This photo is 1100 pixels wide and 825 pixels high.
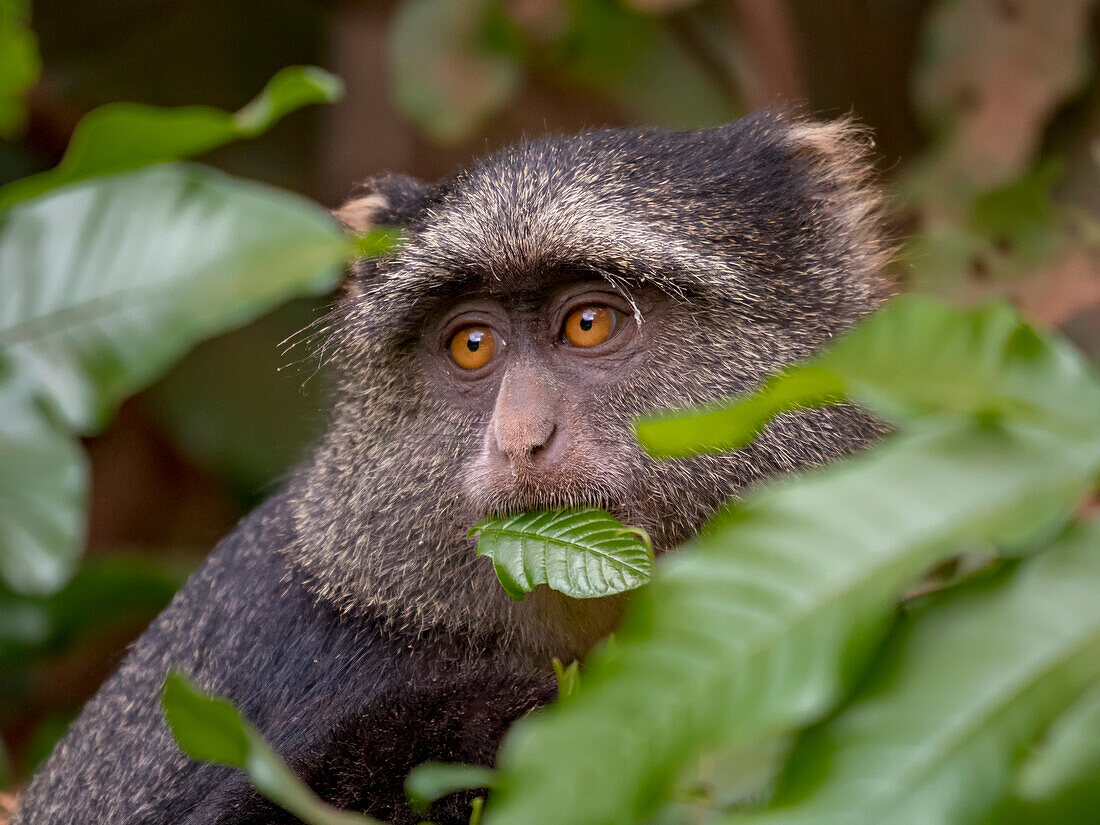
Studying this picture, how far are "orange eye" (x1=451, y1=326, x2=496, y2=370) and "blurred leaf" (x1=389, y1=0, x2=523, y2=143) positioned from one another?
3447mm

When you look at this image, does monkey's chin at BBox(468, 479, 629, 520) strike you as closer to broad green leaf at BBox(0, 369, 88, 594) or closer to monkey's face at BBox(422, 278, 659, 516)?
monkey's face at BBox(422, 278, 659, 516)

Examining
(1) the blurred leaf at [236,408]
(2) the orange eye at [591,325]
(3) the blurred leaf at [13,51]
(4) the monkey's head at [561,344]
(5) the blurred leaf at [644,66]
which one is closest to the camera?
(3) the blurred leaf at [13,51]

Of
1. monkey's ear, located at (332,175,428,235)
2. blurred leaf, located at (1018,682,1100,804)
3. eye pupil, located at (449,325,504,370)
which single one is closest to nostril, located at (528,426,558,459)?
eye pupil, located at (449,325,504,370)

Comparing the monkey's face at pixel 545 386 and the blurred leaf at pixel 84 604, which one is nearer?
the monkey's face at pixel 545 386

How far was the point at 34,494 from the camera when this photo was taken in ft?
4.90

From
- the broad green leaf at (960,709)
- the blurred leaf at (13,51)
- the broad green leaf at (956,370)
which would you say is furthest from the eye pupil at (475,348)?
the broad green leaf at (960,709)

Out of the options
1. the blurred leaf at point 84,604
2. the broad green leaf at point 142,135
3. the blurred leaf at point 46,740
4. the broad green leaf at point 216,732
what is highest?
the broad green leaf at point 142,135

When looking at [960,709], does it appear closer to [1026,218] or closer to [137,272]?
[137,272]

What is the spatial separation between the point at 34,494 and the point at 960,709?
115cm

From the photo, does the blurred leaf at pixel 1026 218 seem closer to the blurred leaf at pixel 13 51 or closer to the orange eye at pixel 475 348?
the orange eye at pixel 475 348

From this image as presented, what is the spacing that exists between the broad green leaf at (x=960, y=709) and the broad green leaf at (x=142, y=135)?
1092 millimetres

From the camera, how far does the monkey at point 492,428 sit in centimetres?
295

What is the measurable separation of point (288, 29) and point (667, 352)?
7261 millimetres

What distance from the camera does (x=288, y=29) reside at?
30.9 ft
